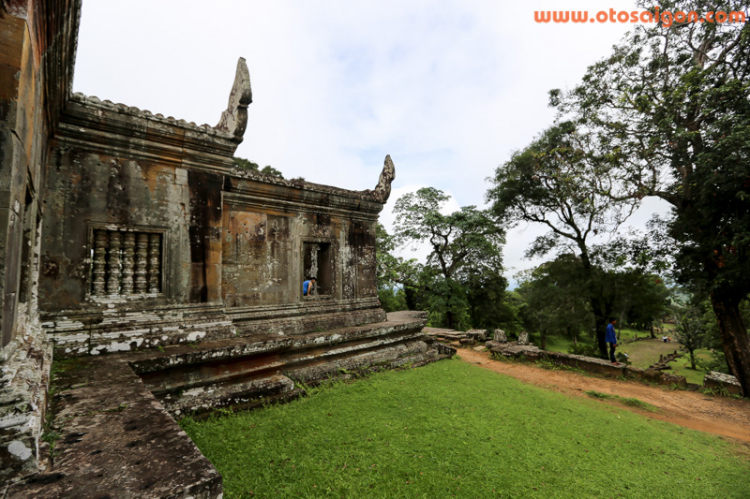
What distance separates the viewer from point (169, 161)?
4.59m

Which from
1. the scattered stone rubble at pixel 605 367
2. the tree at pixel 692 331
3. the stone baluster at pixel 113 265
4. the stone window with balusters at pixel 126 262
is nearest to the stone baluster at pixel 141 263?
the stone window with balusters at pixel 126 262

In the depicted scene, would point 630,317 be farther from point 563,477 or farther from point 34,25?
point 34,25

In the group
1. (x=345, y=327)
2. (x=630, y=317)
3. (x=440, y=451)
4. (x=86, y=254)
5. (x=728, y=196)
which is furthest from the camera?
(x=630, y=317)

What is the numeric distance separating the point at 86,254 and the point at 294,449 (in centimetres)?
337

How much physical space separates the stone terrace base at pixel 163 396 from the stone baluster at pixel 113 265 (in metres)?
0.90

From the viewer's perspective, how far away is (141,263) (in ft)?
14.2

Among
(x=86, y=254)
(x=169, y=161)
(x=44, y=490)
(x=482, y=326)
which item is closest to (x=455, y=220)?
(x=482, y=326)

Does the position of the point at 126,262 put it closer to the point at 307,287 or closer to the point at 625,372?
the point at 307,287

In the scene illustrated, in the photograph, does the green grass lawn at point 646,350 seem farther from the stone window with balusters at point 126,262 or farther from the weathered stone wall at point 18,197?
the weathered stone wall at point 18,197

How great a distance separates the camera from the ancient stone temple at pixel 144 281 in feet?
5.59

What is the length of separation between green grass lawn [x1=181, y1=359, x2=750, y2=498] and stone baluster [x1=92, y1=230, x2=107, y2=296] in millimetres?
2015

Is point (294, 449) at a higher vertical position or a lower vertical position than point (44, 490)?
lower

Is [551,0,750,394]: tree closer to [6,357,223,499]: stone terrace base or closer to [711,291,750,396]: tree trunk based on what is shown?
[711,291,750,396]: tree trunk

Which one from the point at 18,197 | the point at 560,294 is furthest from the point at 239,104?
the point at 560,294
